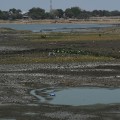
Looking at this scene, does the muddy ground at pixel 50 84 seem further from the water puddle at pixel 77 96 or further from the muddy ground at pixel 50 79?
the water puddle at pixel 77 96

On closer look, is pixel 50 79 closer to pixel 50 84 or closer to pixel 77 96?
pixel 50 84

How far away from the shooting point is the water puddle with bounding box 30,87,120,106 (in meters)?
22.7

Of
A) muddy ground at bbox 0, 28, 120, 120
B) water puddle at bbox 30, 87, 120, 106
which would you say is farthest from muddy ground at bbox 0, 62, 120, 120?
water puddle at bbox 30, 87, 120, 106

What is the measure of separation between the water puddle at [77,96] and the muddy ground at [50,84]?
31.9 inches

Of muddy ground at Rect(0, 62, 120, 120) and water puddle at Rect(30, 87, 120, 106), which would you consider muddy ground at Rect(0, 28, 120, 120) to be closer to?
muddy ground at Rect(0, 62, 120, 120)

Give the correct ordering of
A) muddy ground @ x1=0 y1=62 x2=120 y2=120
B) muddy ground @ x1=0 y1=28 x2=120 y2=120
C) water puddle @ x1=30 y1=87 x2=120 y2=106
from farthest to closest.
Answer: water puddle @ x1=30 y1=87 x2=120 y2=106, muddy ground @ x1=0 y1=28 x2=120 y2=120, muddy ground @ x1=0 y1=62 x2=120 y2=120

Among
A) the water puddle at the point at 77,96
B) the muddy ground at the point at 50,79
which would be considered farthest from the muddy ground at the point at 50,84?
the water puddle at the point at 77,96

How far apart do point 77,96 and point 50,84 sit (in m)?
3.99

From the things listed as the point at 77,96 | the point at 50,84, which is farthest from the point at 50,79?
the point at 77,96

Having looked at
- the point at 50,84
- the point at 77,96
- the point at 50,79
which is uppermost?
the point at 77,96

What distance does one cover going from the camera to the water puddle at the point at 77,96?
22.7 m

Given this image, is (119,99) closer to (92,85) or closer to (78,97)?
(78,97)

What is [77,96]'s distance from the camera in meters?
24.5

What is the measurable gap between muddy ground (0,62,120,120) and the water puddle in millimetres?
811
